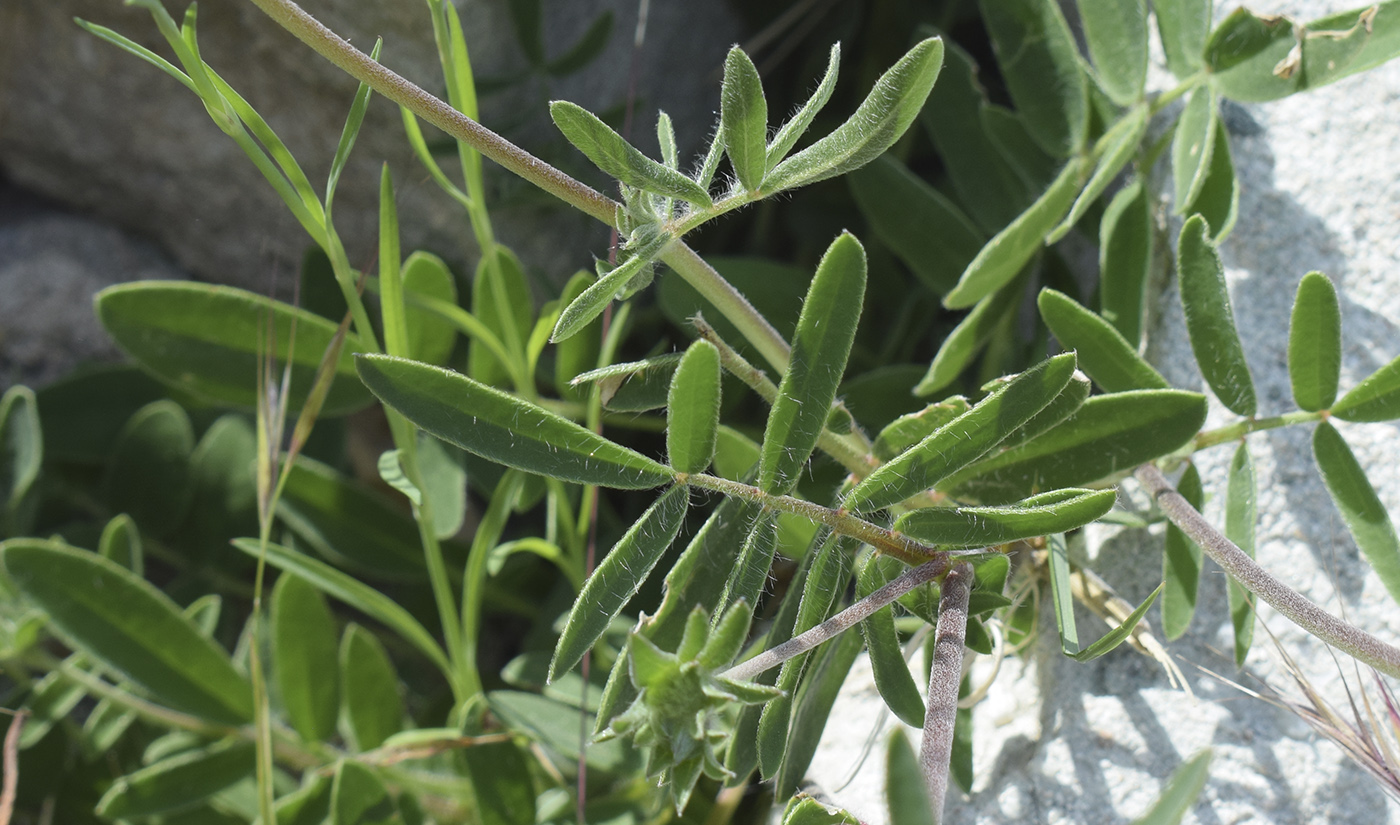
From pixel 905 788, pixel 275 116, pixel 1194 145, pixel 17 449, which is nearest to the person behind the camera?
pixel 905 788

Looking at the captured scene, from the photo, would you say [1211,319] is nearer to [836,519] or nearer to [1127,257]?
[1127,257]

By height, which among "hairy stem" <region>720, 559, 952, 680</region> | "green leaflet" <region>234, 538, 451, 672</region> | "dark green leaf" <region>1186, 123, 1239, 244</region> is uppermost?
"dark green leaf" <region>1186, 123, 1239, 244</region>

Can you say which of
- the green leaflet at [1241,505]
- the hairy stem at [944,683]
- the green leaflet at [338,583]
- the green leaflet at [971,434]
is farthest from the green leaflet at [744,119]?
the green leaflet at [338,583]

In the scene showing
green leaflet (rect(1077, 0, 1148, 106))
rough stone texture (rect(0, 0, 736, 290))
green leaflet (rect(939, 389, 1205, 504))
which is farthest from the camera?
rough stone texture (rect(0, 0, 736, 290))

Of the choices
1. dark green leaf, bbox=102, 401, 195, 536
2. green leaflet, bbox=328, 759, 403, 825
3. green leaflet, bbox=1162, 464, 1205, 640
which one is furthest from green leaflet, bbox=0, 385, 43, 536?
green leaflet, bbox=1162, 464, 1205, 640

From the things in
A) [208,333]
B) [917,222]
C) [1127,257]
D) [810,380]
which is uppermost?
[917,222]

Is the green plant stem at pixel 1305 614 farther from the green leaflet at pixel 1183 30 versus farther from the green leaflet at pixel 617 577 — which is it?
the green leaflet at pixel 1183 30

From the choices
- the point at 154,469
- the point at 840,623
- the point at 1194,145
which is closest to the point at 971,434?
the point at 840,623

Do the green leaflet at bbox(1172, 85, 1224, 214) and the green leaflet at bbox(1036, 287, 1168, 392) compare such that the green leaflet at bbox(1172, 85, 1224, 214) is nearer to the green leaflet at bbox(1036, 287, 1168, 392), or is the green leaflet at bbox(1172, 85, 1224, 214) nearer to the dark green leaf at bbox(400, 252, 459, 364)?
the green leaflet at bbox(1036, 287, 1168, 392)
